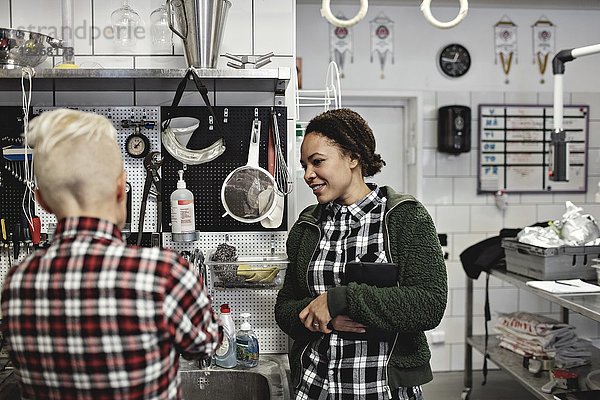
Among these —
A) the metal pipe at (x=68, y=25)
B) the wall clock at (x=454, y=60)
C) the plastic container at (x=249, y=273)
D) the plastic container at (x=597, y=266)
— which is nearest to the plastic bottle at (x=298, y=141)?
the plastic container at (x=249, y=273)

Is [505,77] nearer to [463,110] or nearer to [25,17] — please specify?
[463,110]

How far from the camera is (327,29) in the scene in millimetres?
3729

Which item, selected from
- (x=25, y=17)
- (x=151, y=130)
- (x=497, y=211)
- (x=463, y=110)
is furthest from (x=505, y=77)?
(x=25, y=17)

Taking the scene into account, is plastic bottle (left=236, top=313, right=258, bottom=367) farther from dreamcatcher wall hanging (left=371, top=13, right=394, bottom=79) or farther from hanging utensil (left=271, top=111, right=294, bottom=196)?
dreamcatcher wall hanging (left=371, top=13, right=394, bottom=79)

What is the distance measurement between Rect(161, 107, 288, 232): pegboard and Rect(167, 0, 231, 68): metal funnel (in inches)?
9.6

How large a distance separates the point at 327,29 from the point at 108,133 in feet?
9.58

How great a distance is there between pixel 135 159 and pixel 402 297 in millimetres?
1093

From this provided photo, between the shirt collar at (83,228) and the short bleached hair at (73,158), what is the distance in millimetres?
30

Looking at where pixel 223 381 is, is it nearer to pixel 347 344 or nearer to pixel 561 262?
pixel 347 344

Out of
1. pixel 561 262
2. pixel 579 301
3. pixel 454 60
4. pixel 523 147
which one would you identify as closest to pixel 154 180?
pixel 579 301

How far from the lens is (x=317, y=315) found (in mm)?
1578

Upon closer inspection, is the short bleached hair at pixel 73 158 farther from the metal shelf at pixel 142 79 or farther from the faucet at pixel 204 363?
the faucet at pixel 204 363

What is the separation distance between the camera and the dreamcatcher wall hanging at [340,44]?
373 centimetres

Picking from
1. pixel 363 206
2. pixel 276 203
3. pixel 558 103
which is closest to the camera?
pixel 363 206
